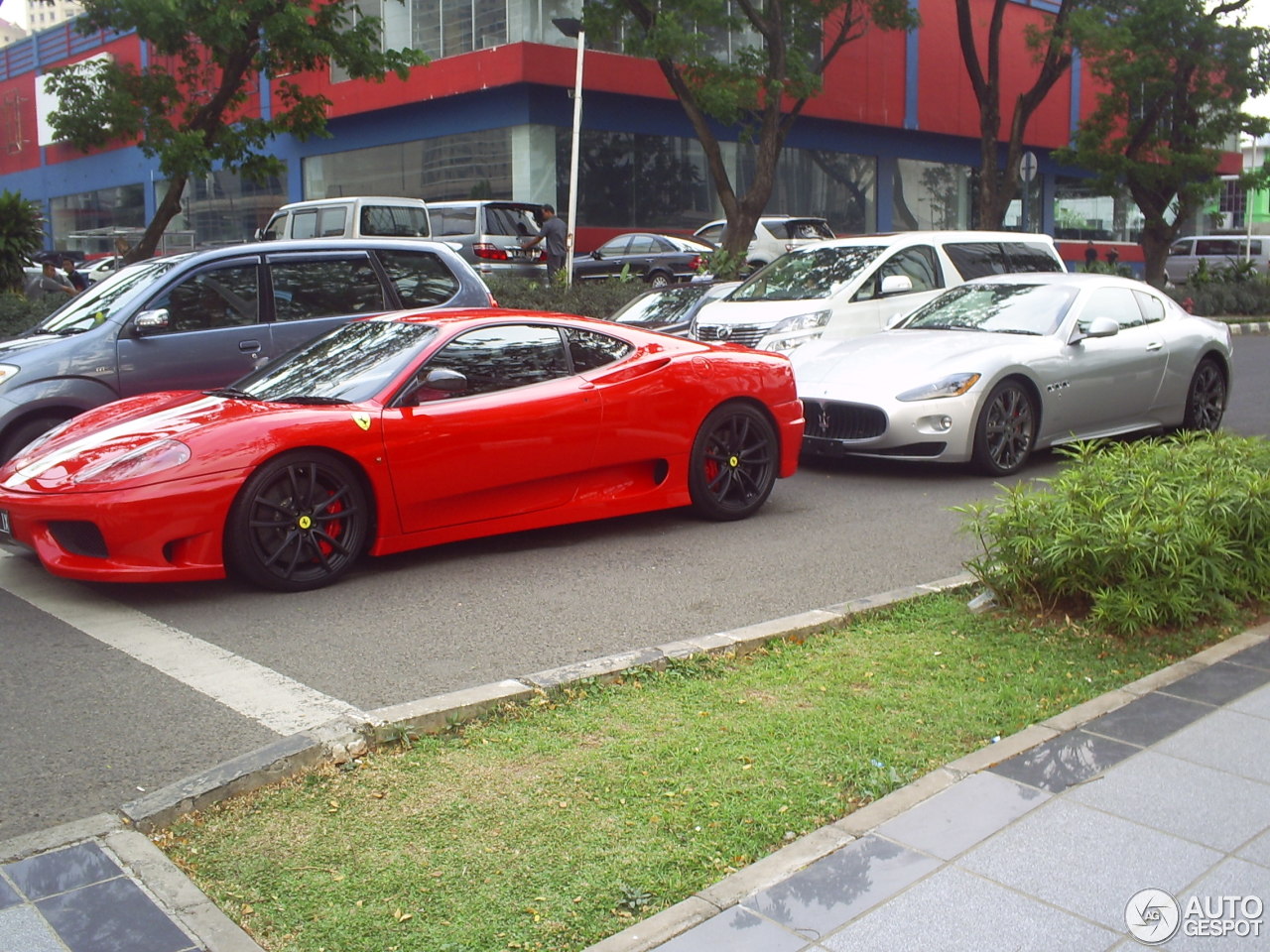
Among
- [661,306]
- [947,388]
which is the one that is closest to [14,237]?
[661,306]

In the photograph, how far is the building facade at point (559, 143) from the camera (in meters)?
27.7

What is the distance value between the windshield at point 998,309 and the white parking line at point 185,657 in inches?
267

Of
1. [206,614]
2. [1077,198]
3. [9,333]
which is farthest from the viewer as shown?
[1077,198]

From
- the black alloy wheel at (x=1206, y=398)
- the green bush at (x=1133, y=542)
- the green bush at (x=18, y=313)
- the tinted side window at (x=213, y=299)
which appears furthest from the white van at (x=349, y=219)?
the green bush at (x=1133, y=542)

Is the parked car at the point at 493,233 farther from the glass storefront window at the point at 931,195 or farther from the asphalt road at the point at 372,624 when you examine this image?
the glass storefront window at the point at 931,195

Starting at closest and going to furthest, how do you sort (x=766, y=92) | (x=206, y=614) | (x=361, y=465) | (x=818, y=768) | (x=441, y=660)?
(x=818, y=768)
(x=441, y=660)
(x=206, y=614)
(x=361, y=465)
(x=766, y=92)

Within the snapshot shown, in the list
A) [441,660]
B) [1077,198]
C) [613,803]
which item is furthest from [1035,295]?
[1077,198]

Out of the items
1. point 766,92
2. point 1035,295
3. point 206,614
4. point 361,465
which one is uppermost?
point 766,92

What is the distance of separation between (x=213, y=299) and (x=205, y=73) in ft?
40.3

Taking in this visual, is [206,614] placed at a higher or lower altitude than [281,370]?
lower

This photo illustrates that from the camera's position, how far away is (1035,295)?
411 inches

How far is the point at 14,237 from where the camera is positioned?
1711 cm

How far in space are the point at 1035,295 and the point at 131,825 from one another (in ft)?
28.1

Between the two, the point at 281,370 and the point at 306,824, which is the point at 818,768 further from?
the point at 281,370
